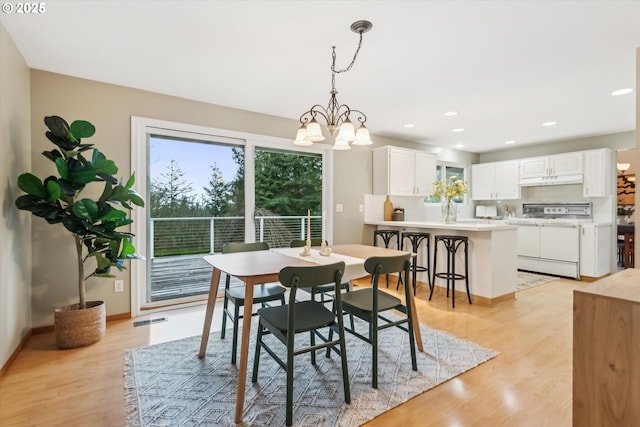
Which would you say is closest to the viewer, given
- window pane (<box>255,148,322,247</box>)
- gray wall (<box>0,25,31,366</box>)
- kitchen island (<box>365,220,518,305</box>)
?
gray wall (<box>0,25,31,366</box>)

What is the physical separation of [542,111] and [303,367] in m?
4.22

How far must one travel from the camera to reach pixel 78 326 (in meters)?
2.59

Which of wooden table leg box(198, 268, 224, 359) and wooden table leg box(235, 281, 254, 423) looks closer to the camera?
wooden table leg box(235, 281, 254, 423)

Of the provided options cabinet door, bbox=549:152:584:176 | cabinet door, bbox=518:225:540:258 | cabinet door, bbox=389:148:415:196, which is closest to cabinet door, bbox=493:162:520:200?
cabinet door, bbox=549:152:584:176

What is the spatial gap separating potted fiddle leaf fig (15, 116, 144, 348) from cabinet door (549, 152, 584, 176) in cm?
648

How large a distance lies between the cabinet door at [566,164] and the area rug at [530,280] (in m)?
1.83

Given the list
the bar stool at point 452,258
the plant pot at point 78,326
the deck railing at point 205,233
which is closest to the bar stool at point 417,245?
the bar stool at point 452,258

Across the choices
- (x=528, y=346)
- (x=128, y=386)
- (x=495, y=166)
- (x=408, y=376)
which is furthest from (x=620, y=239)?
(x=128, y=386)

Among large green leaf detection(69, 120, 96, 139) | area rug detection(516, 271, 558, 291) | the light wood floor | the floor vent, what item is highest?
large green leaf detection(69, 120, 96, 139)

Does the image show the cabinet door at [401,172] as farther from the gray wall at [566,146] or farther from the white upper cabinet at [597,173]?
the white upper cabinet at [597,173]

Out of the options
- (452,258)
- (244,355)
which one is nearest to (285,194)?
(452,258)

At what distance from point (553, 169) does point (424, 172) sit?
7.74 ft

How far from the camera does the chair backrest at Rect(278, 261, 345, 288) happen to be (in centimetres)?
169

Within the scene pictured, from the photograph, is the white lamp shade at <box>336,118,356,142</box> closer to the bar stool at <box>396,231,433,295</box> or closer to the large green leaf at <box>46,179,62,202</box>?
the large green leaf at <box>46,179,62,202</box>
